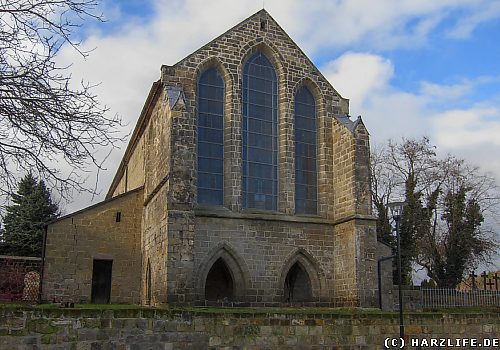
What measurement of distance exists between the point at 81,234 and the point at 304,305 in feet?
30.5

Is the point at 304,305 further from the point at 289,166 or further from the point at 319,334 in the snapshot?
the point at 319,334

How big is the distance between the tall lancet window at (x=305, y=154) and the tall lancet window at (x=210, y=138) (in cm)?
316

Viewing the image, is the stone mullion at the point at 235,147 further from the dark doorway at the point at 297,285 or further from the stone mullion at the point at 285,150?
the dark doorway at the point at 297,285

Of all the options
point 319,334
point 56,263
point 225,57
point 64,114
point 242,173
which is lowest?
point 319,334

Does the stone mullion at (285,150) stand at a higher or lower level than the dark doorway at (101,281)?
higher

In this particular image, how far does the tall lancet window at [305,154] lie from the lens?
22125 millimetres

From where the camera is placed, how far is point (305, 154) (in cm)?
2253

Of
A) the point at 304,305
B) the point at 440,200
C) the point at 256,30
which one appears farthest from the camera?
the point at 440,200

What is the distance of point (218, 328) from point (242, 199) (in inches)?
334

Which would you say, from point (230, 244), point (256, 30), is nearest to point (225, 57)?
point (256, 30)

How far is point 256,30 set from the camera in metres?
22.7

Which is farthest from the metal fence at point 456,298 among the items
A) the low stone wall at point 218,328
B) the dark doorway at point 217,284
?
the low stone wall at point 218,328

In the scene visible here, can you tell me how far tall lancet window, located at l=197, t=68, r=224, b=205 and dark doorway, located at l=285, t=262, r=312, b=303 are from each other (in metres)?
4.31

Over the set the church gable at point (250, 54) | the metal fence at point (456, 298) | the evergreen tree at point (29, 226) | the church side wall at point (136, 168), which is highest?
the church gable at point (250, 54)
